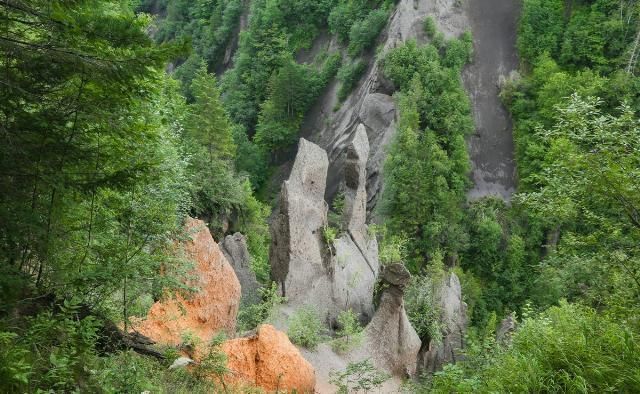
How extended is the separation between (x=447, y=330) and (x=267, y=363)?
46.5 ft

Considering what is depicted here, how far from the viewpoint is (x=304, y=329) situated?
55.8 ft

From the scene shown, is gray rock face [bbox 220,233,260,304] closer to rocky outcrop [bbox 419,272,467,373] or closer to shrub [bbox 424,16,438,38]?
rocky outcrop [bbox 419,272,467,373]

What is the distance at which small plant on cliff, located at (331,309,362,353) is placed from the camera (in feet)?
59.1

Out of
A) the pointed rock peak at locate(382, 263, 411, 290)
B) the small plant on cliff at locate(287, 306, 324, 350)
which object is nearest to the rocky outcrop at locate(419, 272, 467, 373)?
the pointed rock peak at locate(382, 263, 411, 290)

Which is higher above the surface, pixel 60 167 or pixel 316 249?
pixel 60 167

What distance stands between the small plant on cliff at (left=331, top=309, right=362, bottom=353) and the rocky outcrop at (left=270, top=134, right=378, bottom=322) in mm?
1267

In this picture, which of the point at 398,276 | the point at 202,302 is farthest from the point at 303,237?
the point at 202,302

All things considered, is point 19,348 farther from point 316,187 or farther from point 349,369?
point 316,187

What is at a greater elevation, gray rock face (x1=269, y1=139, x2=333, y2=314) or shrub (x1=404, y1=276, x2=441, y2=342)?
gray rock face (x1=269, y1=139, x2=333, y2=314)

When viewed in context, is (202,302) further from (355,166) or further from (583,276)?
(355,166)

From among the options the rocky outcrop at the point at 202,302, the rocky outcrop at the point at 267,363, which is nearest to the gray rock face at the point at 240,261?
the rocky outcrop at the point at 202,302

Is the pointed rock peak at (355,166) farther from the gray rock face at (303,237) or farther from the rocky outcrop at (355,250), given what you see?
the gray rock face at (303,237)

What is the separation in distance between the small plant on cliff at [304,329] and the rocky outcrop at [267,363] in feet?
12.4

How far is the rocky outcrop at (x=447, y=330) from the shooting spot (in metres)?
22.6
